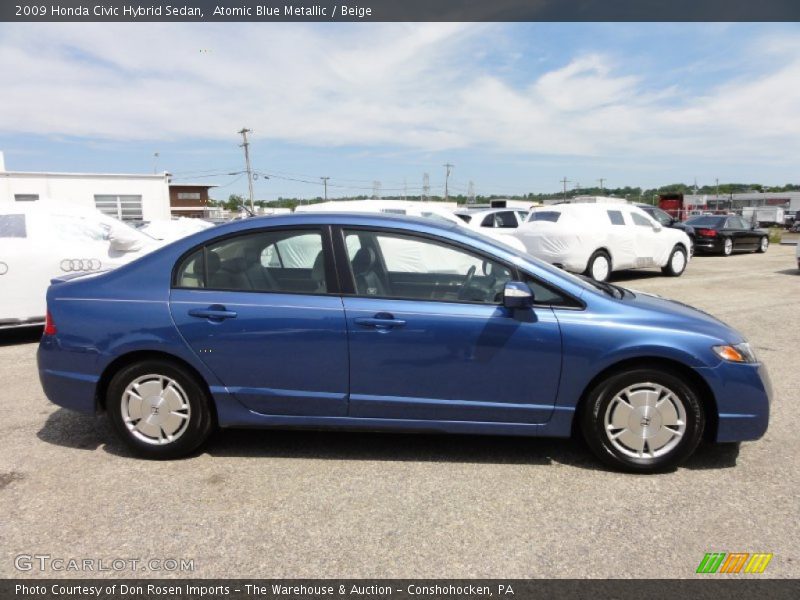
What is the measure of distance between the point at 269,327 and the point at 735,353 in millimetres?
2760

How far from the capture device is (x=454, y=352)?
3326 mm

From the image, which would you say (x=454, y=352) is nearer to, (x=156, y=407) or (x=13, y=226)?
→ (x=156, y=407)

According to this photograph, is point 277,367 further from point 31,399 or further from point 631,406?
point 31,399

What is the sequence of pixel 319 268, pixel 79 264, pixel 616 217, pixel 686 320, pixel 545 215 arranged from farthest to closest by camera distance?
pixel 616 217, pixel 545 215, pixel 79 264, pixel 319 268, pixel 686 320

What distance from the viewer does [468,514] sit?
296 cm

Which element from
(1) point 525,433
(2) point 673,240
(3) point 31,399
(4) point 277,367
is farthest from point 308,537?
(2) point 673,240

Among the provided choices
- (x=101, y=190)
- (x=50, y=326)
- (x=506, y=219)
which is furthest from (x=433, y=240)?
(x=101, y=190)

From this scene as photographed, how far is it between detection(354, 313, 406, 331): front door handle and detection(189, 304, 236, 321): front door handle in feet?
2.60

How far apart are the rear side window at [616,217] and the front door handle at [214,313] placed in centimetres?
1066

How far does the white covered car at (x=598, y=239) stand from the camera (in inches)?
453

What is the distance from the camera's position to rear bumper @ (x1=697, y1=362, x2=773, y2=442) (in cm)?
328

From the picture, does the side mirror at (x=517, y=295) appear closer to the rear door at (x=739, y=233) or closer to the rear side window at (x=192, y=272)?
the rear side window at (x=192, y=272)

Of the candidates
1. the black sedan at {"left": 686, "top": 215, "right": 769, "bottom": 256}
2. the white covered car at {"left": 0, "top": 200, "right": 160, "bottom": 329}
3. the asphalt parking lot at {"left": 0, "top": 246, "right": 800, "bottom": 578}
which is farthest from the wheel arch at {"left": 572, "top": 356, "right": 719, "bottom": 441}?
the black sedan at {"left": 686, "top": 215, "right": 769, "bottom": 256}

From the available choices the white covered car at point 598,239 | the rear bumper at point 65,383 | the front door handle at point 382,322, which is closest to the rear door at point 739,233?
the white covered car at point 598,239
